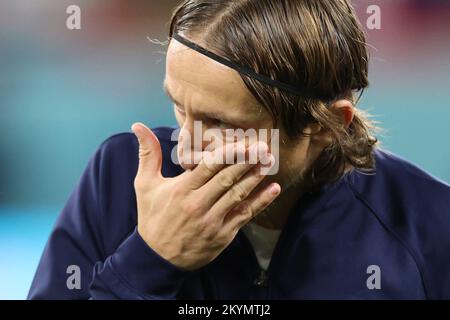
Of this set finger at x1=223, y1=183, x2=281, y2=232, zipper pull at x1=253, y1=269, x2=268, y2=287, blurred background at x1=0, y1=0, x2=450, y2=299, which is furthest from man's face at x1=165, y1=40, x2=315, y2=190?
blurred background at x1=0, y1=0, x2=450, y2=299

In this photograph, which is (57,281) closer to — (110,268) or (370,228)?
(110,268)

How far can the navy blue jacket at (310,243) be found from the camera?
118cm

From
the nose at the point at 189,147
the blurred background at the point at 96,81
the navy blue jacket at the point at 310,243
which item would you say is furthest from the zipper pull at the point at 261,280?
the blurred background at the point at 96,81

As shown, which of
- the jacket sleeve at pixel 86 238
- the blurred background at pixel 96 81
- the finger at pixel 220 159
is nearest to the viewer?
the finger at pixel 220 159

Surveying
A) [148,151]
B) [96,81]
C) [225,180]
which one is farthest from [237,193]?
[96,81]

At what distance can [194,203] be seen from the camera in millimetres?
1030

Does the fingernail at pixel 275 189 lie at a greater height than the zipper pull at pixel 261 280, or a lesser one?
greater

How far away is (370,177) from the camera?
4.19 feet

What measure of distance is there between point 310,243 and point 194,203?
0.98ft

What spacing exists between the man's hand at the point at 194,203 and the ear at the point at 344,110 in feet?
0.86

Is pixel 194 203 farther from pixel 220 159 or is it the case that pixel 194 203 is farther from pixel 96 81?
pixel 96 81

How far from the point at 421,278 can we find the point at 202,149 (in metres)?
0.47

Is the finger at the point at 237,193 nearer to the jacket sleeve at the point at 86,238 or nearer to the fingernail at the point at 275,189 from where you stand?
the fingernail at the point at 275,189
